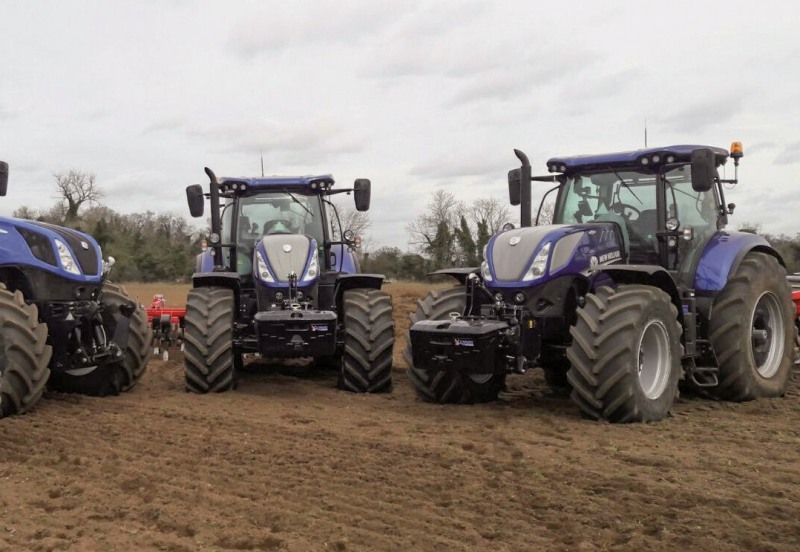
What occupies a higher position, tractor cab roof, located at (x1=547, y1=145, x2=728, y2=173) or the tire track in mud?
tractor cab roof, located at (x1=547, y1=145, x2=728, y2=173)

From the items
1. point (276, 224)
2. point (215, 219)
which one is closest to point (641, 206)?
point (276, 224)

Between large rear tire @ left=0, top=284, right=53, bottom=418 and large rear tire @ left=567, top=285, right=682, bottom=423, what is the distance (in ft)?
13.3

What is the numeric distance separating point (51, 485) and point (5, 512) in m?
0.48

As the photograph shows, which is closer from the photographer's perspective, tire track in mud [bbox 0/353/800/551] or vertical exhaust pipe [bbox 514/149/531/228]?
tire track in mud [bbox 0/353/800/551]

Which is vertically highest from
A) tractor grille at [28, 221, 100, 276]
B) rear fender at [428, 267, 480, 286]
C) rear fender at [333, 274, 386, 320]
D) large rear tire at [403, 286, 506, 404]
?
tractor grille at [28, 221, 100, 276]

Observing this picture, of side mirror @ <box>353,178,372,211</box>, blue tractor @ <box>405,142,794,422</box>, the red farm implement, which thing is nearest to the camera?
blue tractor @ <box>405,142,794,422</box>

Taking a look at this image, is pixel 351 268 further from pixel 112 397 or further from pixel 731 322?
pixel 731 322

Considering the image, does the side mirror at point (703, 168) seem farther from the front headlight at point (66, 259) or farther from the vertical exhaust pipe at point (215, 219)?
the front headlight at point (66, 259)

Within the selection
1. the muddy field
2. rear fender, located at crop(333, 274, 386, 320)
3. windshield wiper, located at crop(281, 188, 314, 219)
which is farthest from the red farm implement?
the muddy field

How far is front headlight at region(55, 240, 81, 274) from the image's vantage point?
275 inches

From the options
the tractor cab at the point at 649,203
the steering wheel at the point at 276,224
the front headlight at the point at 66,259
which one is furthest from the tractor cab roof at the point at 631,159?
the front headlight at the point at 66,259

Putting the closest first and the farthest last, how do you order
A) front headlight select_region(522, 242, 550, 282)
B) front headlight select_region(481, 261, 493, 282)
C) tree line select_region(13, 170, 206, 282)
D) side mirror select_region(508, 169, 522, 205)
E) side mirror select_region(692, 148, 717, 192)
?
front headlight select_region(522, 242, 550, 282) → side mirror select_region(692, 148, 717, 192) → front headlight select_region(481, 261, 493, 282) → side mirror select_region(508, 169, 522, 205) → tree line select_region(13, 170, 206, 282)

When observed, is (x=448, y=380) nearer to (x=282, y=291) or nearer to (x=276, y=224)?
(x=282, y=291)

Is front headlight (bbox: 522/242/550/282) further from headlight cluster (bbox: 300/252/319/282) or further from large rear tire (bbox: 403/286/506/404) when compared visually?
headlight cluster (bbox: 300/252/319/282)
